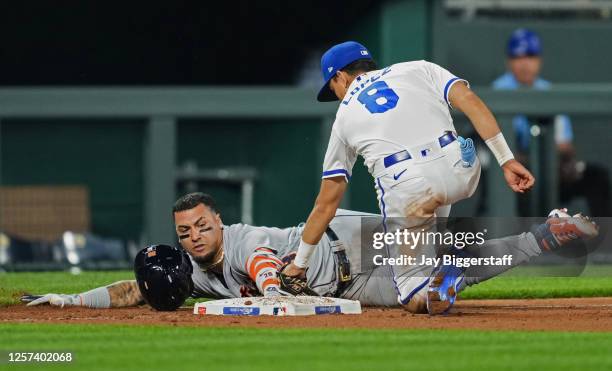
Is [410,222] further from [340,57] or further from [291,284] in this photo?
[340,57]

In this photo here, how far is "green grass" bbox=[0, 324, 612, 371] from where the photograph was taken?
6.19m

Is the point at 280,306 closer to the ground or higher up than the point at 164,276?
closer to the ground

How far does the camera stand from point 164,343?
23.0 ft

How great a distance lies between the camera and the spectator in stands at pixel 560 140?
15.5 m

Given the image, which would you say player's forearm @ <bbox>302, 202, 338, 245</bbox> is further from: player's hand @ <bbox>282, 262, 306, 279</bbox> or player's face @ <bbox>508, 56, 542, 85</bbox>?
player's face @ <bbox>508, 56, 542, 85</bbox>

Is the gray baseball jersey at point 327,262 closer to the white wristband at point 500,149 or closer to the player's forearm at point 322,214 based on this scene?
the player's forearm at point 322,214

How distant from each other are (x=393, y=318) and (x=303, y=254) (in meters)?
0.65

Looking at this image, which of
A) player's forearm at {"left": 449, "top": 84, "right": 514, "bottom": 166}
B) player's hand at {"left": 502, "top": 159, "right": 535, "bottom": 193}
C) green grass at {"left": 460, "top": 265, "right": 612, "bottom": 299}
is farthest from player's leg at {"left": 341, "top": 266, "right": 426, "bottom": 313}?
player's hand at {"left": 502, "top": 159, "right": 535, "bottom": 193}

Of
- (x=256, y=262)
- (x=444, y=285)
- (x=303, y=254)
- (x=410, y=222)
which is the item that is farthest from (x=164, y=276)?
(x=444, y=285)

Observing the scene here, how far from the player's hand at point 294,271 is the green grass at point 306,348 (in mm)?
834

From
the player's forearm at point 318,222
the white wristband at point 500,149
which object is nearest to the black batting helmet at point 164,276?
the player's forearm at point 318,222

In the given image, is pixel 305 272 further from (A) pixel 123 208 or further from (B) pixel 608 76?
(B) pixel 608 76

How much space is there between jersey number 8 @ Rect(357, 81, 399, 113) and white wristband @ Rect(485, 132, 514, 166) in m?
0.68

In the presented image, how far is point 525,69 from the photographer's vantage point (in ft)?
52.2
